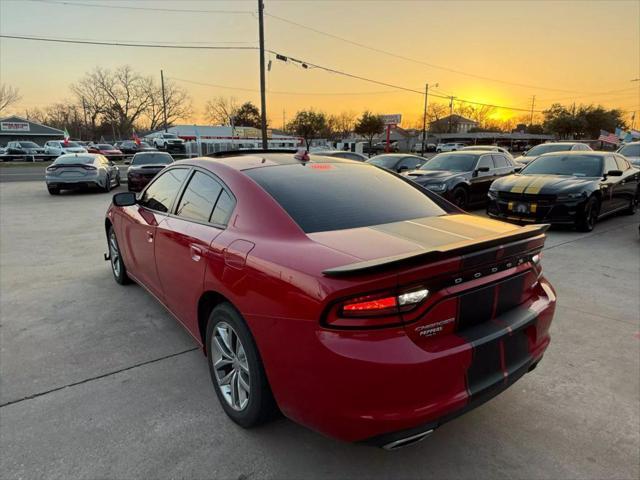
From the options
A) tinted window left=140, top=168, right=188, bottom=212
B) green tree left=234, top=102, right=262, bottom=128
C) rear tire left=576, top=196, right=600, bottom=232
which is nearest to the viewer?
tinted window left=140, top=168, right=188, bottom=212

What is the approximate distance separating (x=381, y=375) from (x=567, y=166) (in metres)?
9.00

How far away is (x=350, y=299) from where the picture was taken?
1.68 meters

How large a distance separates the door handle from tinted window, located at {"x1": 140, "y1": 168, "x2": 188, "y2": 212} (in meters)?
0.79

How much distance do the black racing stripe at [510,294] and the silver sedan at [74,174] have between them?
1443 centimetres

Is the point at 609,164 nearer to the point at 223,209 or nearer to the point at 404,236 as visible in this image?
the point at 404,236

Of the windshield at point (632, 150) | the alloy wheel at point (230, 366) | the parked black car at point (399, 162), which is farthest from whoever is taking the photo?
the windshield at point (632, 150)

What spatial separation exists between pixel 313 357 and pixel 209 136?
53.3 m

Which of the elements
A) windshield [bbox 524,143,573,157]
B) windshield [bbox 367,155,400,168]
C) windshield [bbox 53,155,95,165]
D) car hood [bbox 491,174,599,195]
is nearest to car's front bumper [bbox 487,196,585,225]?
car hood [bbox 491,174,599,195]

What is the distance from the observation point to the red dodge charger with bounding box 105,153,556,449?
168 centimetres

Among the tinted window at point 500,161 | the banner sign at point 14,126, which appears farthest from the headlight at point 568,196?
the banner sign at point 14,126

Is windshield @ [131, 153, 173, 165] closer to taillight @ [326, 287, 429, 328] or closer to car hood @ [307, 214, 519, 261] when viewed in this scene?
car hood @ [307, 214, 519, 261]

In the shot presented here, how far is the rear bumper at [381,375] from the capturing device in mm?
1653

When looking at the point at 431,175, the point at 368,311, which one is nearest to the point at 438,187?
the point at 431,175

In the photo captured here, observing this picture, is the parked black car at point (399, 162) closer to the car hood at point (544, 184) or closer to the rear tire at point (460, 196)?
the rear tire at point (460, 196)
